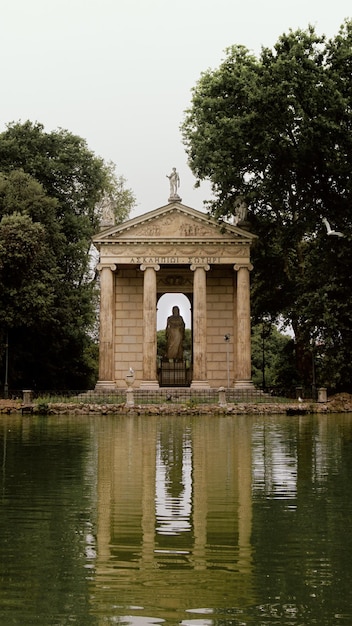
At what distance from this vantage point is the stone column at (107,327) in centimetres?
5466

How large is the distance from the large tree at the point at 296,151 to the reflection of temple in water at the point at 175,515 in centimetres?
2679

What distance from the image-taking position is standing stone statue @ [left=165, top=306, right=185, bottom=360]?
196ft

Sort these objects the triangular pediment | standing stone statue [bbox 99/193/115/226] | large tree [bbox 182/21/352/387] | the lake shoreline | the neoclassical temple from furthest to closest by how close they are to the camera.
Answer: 1. standing stone statue [bbox 99/193/115/226]
2. the triangular pediment
3. the neoclassical temple
4. large tree [bbox 182/21/352/387]
5. the lake shoreline

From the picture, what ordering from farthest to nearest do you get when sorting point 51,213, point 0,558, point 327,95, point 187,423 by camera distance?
point 51,213 → point 327,95 → point 187,423 → point 0,558

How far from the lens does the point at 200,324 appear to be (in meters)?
55.2

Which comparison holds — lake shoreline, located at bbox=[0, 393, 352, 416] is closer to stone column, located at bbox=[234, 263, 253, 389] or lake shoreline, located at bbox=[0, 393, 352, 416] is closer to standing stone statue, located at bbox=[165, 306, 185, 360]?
stone column, located at bbox=[234, 263, 253, 389]

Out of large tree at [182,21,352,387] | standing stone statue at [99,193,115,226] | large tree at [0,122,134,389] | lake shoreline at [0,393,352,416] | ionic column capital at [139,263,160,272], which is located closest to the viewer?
lake shoreline at [0,393,352,416]

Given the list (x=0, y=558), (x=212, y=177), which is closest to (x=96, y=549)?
(x=0, y=558)

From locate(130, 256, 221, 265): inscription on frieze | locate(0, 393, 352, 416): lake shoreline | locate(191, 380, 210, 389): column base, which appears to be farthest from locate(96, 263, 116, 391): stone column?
locate(0, 393, 352, 416): lake shoreline

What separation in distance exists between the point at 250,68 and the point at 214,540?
1619 inches

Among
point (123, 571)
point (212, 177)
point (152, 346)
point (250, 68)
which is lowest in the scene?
point (123, 571)

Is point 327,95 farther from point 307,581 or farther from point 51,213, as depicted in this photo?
point 307,581

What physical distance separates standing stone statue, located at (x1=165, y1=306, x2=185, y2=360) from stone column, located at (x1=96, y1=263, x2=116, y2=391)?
560 centimetres

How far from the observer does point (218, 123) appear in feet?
155
